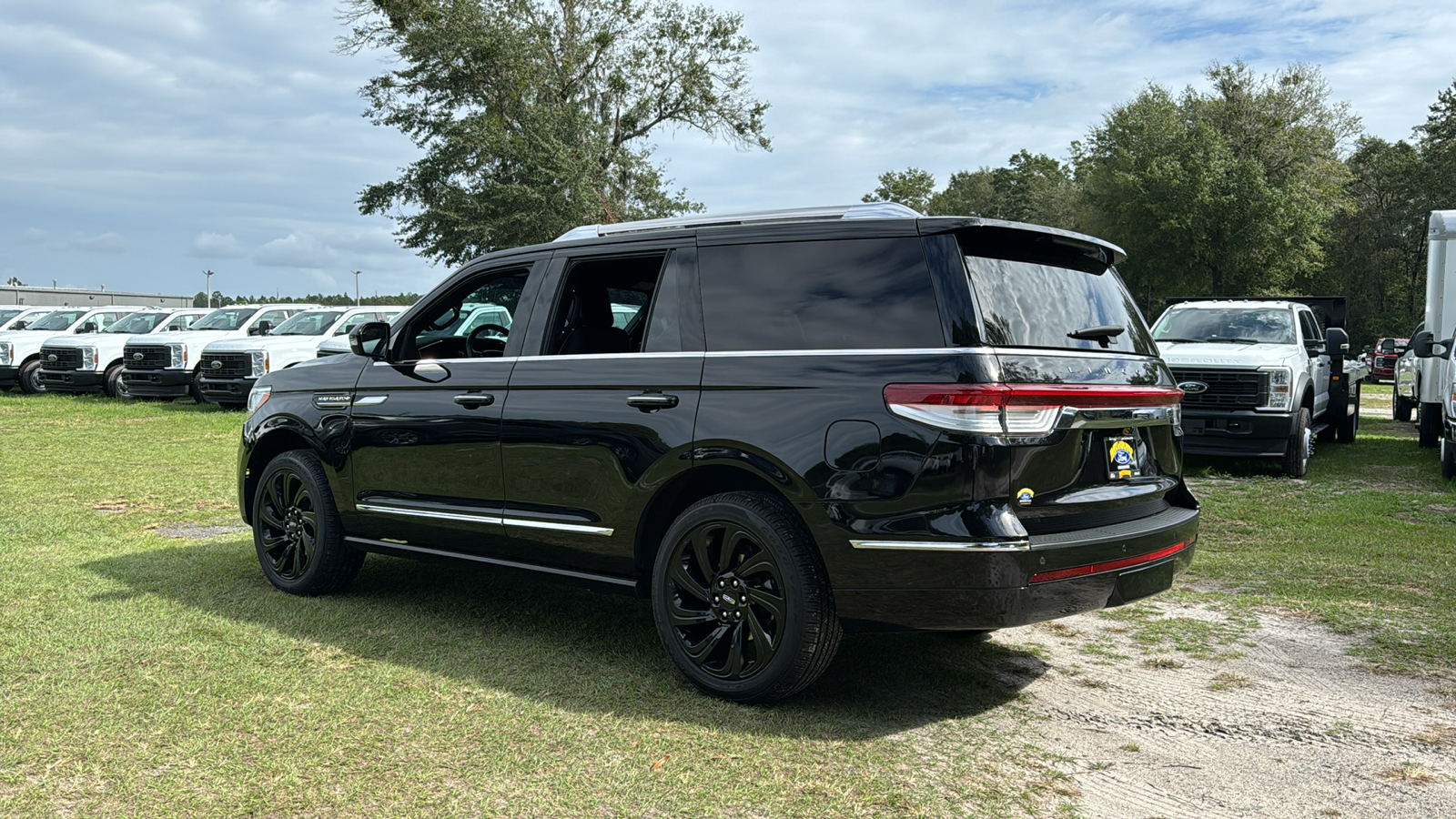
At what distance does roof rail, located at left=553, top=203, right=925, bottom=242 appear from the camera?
432 centimetres

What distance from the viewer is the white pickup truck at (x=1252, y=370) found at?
11.3m

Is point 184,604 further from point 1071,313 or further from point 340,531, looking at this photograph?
point 1071,313

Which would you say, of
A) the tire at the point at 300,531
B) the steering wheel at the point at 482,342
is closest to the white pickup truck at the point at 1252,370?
the steering wheel at the point at 482,342

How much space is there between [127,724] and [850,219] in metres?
3.24

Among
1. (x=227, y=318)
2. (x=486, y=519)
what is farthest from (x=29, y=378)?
(x=486, y=519)

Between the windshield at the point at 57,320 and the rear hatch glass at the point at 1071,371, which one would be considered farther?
the windshield at the point at 57,320

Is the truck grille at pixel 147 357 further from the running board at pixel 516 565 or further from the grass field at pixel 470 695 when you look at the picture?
the running board at pixel 516 565

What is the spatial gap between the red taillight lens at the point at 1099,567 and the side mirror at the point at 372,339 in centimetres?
360

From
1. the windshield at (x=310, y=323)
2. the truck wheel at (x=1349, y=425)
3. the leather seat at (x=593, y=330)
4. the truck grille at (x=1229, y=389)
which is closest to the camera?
the leather seat at (x=593, y=330)

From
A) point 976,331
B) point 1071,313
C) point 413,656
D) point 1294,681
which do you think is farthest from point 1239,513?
point 413,656

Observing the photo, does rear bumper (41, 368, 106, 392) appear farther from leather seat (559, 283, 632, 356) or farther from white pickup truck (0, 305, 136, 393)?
leather seat (559, 283, 632, 356)

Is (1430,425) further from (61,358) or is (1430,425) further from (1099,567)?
(61,358)


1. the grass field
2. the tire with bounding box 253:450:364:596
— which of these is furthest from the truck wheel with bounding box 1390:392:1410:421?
the tire with bounding box 253:450:364:596

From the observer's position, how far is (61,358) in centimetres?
2231
